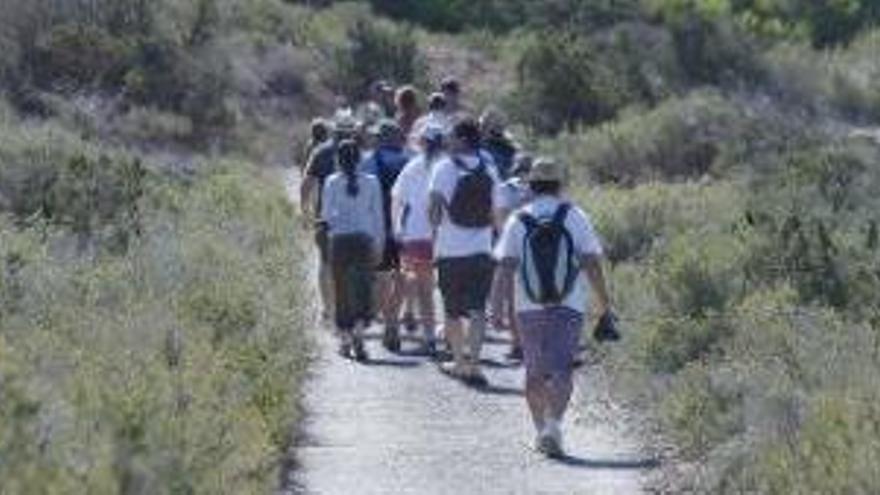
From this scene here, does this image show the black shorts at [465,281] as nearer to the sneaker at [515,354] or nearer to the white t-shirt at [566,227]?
the sneaker at [515,354]

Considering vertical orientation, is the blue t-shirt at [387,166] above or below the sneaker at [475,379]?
above

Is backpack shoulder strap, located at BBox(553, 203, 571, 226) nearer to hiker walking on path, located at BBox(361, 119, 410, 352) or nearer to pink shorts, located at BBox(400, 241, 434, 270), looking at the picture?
pink shorts, located at BBox(400, 241, 434, 270)

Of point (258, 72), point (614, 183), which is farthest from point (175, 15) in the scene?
point (614, 183)

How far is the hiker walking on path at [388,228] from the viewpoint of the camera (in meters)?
20.1

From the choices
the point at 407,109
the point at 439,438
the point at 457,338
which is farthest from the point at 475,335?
the point at 407,109

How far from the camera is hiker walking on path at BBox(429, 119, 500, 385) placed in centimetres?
1831

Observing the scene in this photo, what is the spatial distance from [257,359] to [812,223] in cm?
754

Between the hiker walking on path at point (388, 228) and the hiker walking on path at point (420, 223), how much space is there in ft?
0.62

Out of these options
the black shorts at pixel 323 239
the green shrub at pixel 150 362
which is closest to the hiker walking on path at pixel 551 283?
the green shrub at pixel 150 362

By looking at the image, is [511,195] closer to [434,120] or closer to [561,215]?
[434,120]

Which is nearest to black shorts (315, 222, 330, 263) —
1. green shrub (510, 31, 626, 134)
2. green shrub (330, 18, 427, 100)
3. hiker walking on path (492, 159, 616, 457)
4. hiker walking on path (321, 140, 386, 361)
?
hiker walking on path (321, 140, 386, 361)

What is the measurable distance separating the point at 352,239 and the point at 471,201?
1448 millimetres

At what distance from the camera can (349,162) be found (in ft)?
63.7

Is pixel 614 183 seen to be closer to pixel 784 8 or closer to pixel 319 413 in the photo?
pixel 319 413
